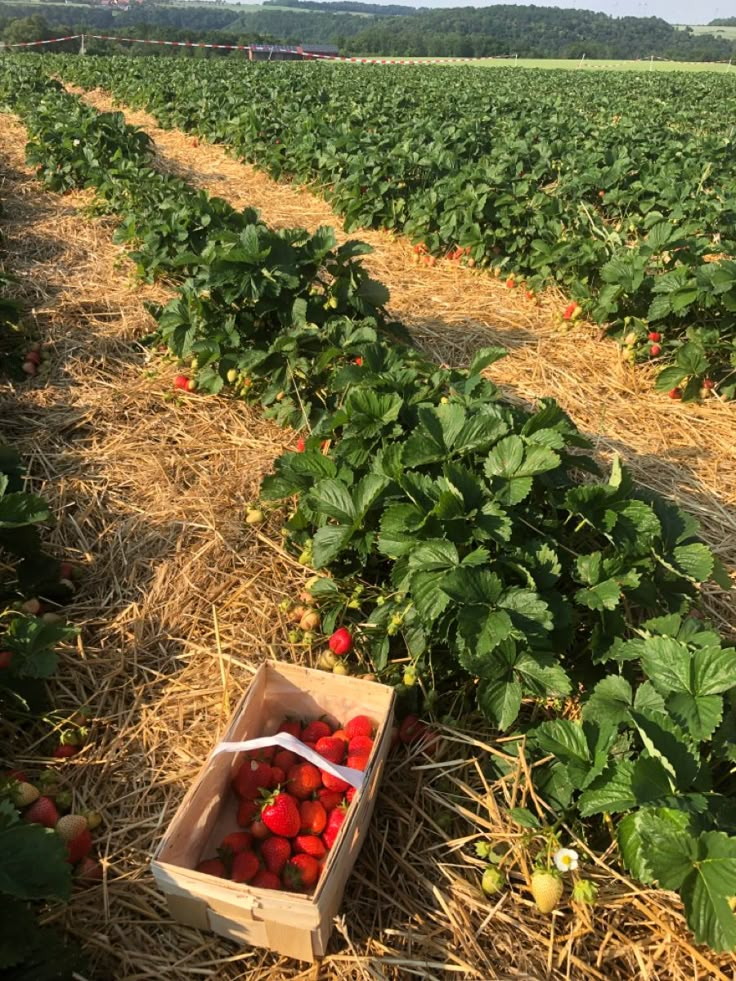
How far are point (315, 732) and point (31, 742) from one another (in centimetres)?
103

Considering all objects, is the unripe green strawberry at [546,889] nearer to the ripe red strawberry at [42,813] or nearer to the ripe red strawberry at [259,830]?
the ripe red strawberry at [259,830]

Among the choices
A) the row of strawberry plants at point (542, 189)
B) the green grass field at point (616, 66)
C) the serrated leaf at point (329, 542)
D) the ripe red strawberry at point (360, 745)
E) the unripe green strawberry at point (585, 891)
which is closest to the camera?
the unripe green strawberry at point (585, 891)

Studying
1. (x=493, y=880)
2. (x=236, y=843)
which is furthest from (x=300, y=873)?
(x=493, y=880)

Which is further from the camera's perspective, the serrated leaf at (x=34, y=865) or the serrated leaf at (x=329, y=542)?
the serrated leaf at (x=329, y=542)

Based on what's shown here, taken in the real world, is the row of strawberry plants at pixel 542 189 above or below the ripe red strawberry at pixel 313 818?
above

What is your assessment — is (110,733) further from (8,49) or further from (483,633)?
(8,49)

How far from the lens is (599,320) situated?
17.6 ft

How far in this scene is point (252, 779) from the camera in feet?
6.93

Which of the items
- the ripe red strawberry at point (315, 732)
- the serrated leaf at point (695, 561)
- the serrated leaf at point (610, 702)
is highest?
the serrated leaf at point (695, 561)

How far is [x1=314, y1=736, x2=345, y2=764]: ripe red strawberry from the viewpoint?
85.2 inches

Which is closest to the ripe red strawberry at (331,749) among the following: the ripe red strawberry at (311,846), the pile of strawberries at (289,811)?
the pile of strawberries at (289,811)

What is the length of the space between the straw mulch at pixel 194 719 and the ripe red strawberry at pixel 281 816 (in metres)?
0.30

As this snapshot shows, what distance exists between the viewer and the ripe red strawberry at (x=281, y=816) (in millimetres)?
1981

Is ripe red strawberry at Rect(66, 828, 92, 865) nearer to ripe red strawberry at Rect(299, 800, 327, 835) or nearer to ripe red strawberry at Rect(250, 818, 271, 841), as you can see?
ripe red strawberry at Rect(250, 818, 271, 841)
